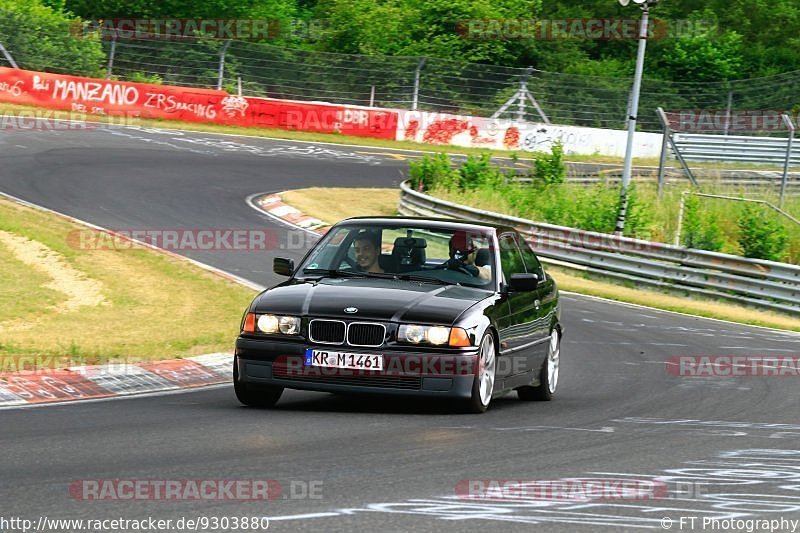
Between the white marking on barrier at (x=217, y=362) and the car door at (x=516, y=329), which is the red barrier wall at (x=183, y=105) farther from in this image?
the car door at (x=516, y=329)

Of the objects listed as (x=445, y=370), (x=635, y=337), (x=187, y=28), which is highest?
(x=187, y=28)

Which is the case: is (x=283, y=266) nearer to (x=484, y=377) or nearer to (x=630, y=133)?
(x=484, y=377)

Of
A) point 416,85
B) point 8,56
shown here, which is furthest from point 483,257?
point 416,85

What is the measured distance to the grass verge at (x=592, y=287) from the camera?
2155cm

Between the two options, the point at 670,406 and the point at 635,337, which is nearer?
the point at 670,406

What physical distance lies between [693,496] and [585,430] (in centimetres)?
252

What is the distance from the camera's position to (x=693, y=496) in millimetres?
6672

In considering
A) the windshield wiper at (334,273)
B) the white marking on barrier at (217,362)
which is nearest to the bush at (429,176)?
the white marking on barrier at (217,362)

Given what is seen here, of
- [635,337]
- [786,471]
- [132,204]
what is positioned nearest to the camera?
[786,471]

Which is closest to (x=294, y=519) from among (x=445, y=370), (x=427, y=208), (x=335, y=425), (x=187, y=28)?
(x=335, y=425)

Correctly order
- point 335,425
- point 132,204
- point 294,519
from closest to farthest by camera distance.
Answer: point 294,519, point 335,425, point 132,204

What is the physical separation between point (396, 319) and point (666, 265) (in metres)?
15.1

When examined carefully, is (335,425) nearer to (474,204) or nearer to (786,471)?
(786,471)

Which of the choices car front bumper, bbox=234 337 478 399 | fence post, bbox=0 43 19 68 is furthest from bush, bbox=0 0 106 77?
car front bumper, bbox=234 337 478 399
